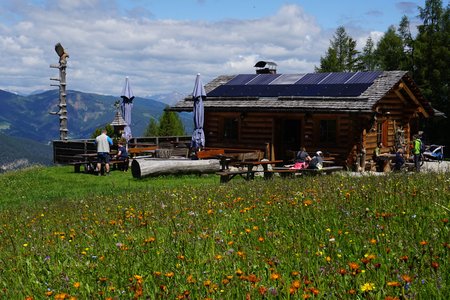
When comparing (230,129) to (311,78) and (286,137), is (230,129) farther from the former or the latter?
(311,78)

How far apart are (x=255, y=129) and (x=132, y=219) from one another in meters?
19.2

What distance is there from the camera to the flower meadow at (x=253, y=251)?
3.77m

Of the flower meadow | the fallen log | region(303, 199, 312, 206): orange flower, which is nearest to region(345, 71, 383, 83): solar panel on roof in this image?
the fallen log

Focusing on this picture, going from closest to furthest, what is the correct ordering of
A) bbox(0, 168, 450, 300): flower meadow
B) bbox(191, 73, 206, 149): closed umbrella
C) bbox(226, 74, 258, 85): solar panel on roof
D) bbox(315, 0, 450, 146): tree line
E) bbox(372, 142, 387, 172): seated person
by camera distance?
bbox(0, 168, 450, 300): flower meadow, bbox(191, 73, 206, 149): closed umbrella, bbox(372, 142, 387, 172): seated person, bbox(226, 74, 258, 85): solar panel on roof, bbox(315, 0, 450, 146): tree line

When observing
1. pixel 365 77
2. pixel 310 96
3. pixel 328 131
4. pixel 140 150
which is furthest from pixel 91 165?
pixel 365 77

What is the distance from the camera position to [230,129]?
27531 mm

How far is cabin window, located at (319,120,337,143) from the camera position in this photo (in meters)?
24.1

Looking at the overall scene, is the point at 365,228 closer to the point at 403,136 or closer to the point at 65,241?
the point at 65,241

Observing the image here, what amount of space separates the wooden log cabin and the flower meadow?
15020mm

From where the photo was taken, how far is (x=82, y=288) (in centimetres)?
439

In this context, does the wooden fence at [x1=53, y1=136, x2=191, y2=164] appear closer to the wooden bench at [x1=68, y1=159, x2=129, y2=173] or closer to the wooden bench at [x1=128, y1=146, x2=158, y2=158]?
the wooden bench at [x1=128, y1=146, x2=158, y2=158]

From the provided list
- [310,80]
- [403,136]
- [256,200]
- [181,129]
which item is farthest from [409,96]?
[181,129]

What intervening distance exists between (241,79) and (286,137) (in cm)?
495

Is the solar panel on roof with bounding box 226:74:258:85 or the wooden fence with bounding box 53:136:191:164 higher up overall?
the solar panel on roof with bounding box 226:74:258:85
